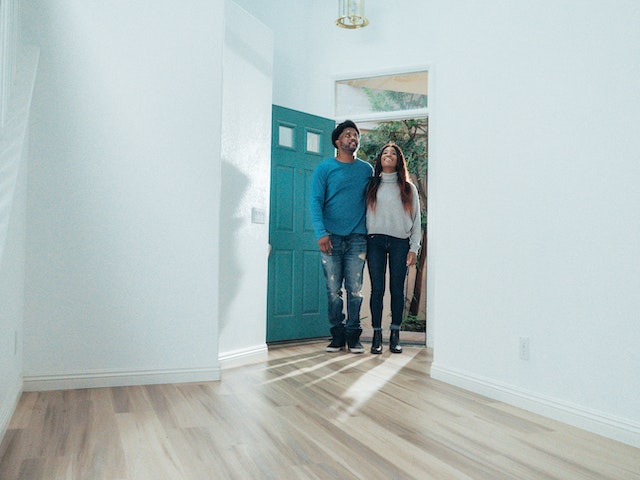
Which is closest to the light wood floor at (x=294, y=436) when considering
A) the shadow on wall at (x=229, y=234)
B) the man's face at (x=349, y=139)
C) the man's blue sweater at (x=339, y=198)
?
the shadow on wall at (x=229, y=234)

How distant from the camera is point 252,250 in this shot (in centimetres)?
374

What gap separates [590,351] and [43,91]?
2710 mm

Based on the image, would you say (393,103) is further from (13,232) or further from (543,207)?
(13,232)

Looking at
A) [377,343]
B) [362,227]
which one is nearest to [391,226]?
[362,227]

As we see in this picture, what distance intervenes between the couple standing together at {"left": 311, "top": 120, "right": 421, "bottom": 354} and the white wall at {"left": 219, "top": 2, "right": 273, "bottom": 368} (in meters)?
0.45

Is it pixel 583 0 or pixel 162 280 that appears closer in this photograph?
pixel 583 0

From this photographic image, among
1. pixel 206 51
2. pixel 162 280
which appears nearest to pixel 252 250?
pixel 162 280

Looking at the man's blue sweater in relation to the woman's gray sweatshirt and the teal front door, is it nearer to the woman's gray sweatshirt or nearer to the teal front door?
the woman's gray sweatshirt

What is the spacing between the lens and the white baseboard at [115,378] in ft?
8.96

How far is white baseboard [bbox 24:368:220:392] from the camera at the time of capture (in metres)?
2.73

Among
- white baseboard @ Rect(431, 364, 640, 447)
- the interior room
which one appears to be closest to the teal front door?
the interior room

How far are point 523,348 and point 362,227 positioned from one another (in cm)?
163

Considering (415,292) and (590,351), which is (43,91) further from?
(415,292)

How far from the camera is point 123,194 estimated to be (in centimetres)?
291
